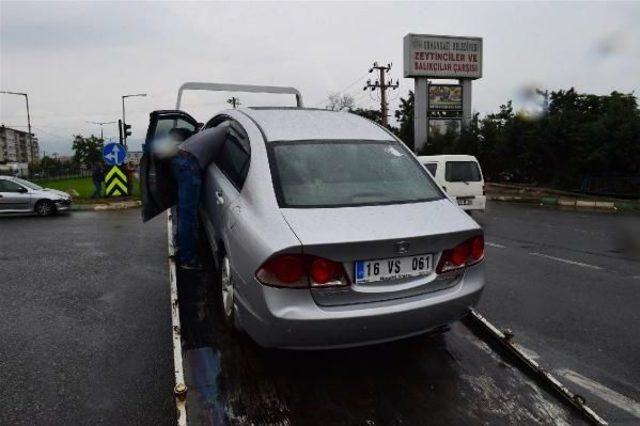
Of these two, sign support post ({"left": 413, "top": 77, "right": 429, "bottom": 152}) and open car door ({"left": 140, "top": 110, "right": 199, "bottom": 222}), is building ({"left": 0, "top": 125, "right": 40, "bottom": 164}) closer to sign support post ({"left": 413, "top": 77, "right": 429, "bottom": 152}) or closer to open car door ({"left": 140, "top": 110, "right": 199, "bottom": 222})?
sign support post ({"left": 413, "top": 77, "right": 429, "bottom": 152})

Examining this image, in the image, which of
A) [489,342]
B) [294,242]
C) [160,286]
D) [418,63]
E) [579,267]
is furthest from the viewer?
[418,63]

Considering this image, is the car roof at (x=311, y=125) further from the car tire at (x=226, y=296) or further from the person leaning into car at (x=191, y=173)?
the car tire at (x=226, y=296)

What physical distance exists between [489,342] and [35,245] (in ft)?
28.5

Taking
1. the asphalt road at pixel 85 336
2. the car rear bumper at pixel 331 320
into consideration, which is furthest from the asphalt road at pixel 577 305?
the asphalt road at pixel 85 336

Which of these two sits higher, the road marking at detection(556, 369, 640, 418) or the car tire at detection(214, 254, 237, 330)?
the car tire at detection(214, 254, 237, 330)

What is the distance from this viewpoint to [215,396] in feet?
8.99

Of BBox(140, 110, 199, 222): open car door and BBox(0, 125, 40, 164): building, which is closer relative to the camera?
BBox(140, 110, 199, 222): open car door

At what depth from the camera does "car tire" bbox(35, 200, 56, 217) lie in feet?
48.8

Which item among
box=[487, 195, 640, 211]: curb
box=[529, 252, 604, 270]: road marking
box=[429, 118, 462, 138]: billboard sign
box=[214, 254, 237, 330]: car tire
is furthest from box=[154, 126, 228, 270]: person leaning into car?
box=[429, 118, 462, 138]: billboard sign

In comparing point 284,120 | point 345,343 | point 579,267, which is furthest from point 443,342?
point 579,267

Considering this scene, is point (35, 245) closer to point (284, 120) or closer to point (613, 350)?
point (284, 120)

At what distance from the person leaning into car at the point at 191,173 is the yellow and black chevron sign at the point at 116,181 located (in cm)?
1575

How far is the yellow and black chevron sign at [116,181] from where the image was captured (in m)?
18.9

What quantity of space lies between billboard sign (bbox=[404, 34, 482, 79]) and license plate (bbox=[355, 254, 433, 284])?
29.8 metres
